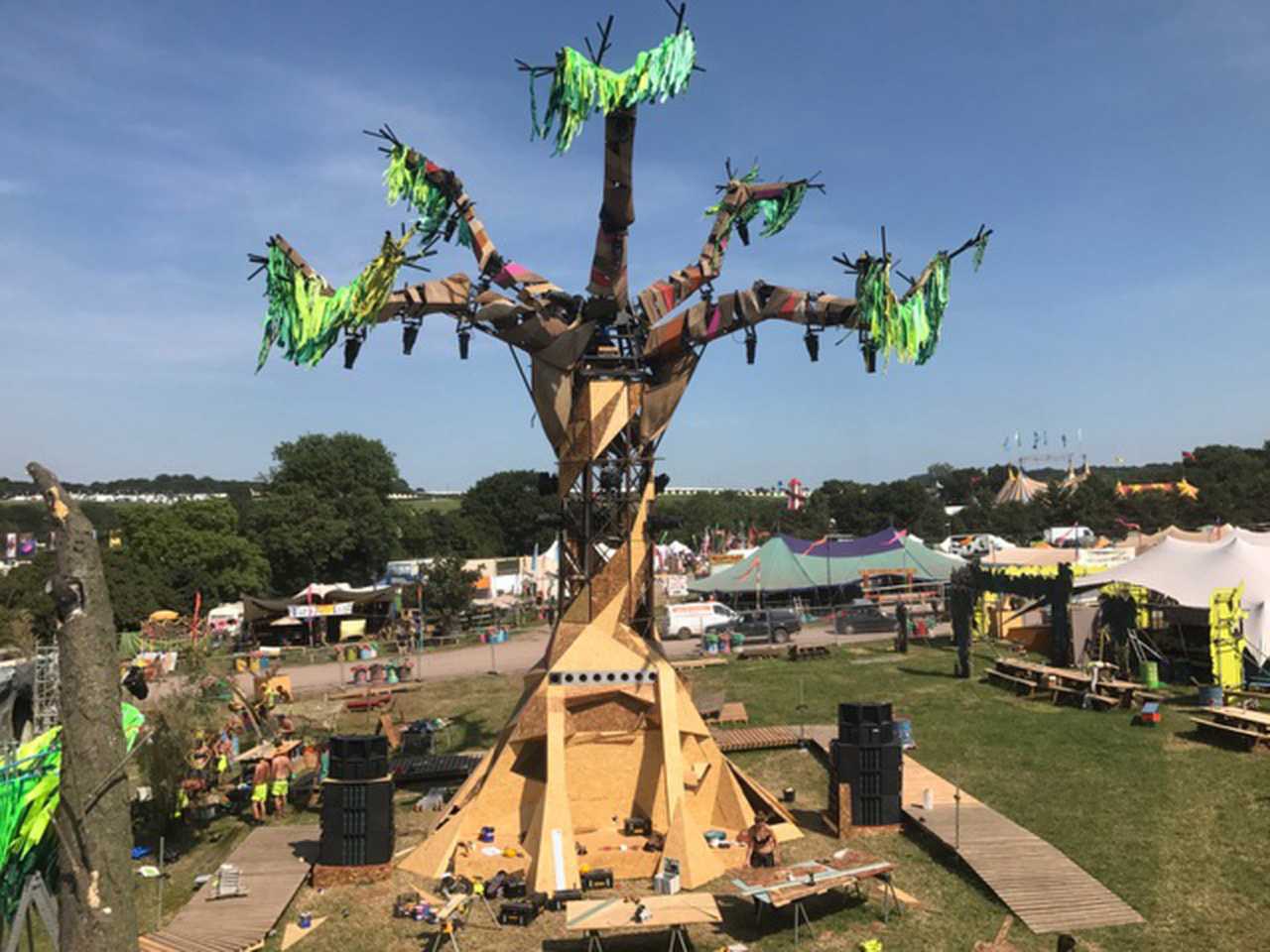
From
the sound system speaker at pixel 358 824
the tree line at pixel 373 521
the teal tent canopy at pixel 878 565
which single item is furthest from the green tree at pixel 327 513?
the sound system speaker at pixel 358 824

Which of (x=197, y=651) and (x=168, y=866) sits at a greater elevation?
(x=197, y=651)

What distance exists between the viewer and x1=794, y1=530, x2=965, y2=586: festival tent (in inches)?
1542

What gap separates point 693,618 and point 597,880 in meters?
23.6

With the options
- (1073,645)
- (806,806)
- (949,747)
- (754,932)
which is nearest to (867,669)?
(1073,645)

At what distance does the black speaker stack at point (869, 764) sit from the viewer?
13.0 metres

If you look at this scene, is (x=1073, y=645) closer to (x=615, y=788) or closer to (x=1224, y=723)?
(x=1224, y=723)

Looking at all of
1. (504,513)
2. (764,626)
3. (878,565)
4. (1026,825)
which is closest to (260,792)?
(1026,825)

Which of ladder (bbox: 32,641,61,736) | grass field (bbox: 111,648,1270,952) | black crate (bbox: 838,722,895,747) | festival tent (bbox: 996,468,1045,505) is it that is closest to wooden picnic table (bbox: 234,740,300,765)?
grass field (bbox: 111,648,1270,952)

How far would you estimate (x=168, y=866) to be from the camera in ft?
44.1

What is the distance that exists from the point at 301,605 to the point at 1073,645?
2834 cm

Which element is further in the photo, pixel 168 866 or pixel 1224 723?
pixel 1224 723

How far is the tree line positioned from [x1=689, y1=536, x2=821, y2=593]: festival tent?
5.98 meters

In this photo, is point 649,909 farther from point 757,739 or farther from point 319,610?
point 319,610

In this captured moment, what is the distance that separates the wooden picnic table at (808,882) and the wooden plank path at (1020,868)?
143cm
